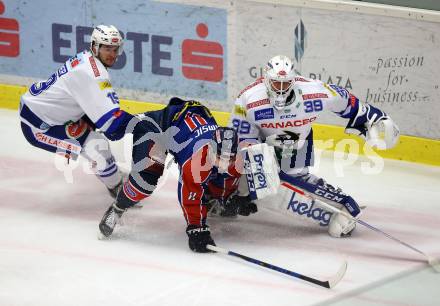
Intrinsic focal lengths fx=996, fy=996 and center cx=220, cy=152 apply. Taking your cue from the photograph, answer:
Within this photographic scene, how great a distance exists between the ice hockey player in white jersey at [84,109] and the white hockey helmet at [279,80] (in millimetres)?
794

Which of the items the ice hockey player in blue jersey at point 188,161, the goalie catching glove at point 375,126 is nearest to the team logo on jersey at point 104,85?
the ice hockey player in blue jersey at point 188,161

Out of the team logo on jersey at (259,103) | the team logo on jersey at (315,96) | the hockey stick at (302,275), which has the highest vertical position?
the team logo on jersey at (315,96)

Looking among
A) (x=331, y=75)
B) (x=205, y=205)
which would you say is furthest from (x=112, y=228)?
(x=331, y=75)

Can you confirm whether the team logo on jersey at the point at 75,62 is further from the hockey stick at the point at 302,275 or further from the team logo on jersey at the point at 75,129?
the hockey stick at the point at 302,275

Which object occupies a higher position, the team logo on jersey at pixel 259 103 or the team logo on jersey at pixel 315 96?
the team logo on jersey at pixel 315 96

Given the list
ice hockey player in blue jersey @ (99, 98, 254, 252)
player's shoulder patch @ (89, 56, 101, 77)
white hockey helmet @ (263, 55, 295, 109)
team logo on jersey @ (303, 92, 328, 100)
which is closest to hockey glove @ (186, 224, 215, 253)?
ice hockey player in blue jersey @ (99, 98, 254, 252)

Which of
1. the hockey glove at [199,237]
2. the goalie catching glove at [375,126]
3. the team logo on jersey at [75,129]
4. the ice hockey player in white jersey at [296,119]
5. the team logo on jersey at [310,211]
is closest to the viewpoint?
the hockey glove at [199,237]

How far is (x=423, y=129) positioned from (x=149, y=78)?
2020 mm

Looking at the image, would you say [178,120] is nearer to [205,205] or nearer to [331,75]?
[205,205]

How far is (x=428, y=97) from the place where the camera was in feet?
21.3

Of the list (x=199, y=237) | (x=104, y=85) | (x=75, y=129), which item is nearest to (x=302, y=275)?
(x=199, y=237)

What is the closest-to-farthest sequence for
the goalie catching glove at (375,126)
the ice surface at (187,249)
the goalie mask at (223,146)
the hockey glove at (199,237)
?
the ice surface at (187,249), the goalie mask at (223,146), the hockey glove at (199,237), the goalie catching glove at (375,126)

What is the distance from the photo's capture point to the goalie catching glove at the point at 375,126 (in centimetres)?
549

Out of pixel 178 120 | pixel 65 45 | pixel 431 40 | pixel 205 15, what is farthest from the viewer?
pixel 65 45
